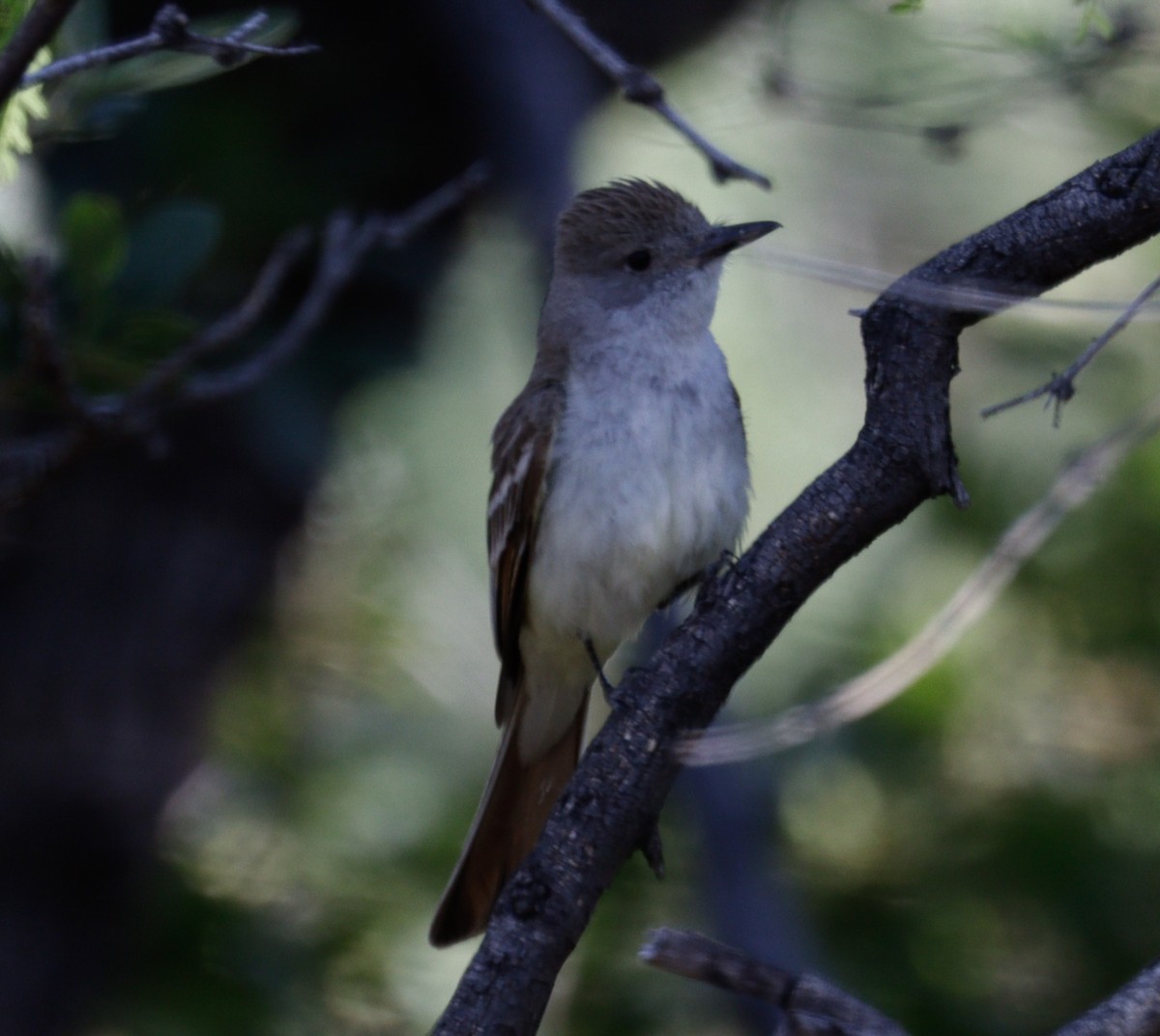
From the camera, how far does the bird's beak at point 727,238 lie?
3607 millimetres

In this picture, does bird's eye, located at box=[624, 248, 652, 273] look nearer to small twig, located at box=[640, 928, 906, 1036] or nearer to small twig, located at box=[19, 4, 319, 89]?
small twig, located at box=[19, 4, 319, 89]

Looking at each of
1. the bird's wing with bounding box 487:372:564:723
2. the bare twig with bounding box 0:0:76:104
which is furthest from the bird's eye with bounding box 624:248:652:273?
the bare twig with bounding box 0:0:76:104

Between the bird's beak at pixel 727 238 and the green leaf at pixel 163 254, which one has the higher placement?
the green leaf at pixel 163 254

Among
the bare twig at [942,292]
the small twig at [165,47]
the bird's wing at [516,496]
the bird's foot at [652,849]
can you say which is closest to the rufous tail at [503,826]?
the bird's wing at [516,496]

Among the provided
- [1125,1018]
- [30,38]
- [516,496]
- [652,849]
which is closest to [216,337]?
[516,496]

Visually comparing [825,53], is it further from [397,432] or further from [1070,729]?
[1070,729]

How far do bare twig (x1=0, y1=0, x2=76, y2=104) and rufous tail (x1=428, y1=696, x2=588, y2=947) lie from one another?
5.78ft

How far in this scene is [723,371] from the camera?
370cm

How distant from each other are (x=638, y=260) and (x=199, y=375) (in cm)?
136

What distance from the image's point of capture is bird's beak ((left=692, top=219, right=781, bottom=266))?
361 centimetres

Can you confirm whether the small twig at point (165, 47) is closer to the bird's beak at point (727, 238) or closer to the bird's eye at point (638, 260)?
the bird's beak at point (727, 238)

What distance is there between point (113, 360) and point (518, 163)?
81.6 inches

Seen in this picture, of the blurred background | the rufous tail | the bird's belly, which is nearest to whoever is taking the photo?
the rufous tail

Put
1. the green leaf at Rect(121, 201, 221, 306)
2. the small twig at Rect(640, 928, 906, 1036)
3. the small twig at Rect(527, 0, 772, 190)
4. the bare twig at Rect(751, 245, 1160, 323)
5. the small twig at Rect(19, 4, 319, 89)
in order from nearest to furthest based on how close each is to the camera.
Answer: the small twig at Rect(640, 928, 906, 1036) < the bare twig at Rect(751, 245, 1160, 323) < the small twig at Rect(19, 4, 319, 89) < the small twig at Rect(527, 0, 772, 190) < the green leaf at Rect(121, 201, 221, 306)
